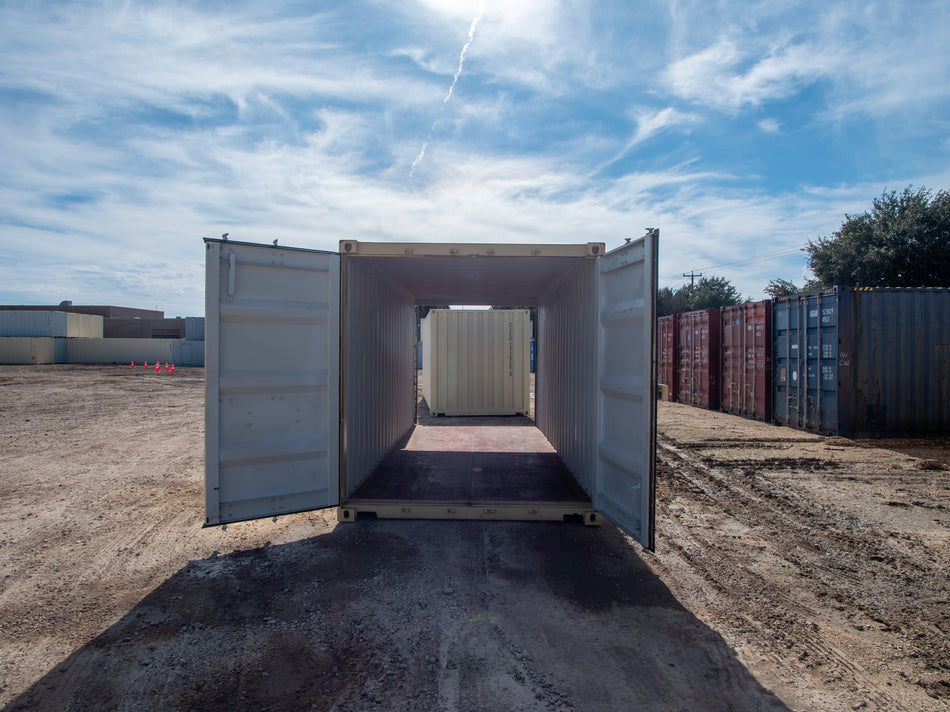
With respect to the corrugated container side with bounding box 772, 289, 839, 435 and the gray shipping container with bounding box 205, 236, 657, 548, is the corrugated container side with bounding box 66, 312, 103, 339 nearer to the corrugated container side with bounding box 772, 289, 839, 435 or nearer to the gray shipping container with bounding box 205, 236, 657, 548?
the gray shipping container with bounding box 205, 236, 657, 548

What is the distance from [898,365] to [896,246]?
47.0ft

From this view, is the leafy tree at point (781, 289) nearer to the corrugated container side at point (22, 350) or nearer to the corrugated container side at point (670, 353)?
the corrugated container side at point (670, 353)

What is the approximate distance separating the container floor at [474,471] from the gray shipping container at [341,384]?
0.25ft

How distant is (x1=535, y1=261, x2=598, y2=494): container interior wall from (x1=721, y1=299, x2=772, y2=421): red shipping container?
6081mm

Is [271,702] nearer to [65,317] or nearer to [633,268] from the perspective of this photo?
[633,268]

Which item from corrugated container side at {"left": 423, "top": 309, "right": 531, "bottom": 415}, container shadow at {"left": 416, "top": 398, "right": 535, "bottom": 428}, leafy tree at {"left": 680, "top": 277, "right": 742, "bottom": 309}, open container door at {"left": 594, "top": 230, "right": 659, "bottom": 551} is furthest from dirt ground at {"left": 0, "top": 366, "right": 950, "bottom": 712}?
leafy tree at {"left": 680, "top": 277, "right": 742, "bottom": 309}

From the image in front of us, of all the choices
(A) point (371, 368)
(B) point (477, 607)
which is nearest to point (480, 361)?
(A) point (371, 368)

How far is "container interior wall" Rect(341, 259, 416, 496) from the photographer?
4.85 meters

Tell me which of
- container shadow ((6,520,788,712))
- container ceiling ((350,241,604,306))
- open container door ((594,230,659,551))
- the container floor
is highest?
container ceiling ((350,241,604,306))

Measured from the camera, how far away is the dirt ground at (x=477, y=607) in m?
2.64

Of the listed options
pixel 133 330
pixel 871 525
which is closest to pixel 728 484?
pixel 871 525

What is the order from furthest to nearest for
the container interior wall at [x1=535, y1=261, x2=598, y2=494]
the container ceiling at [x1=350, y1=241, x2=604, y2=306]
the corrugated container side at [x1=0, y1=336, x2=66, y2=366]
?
the corrugated container side at [x1=0, y1=336, x2=66, y2=366] < the container interior wall at [x1=535, y1=261, x2=598, y2=494] < the container ceiling at [x1=350, y1=241, x2=604, y2=306]

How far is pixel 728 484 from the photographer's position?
6.68m

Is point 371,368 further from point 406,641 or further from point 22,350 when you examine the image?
point 22,350
